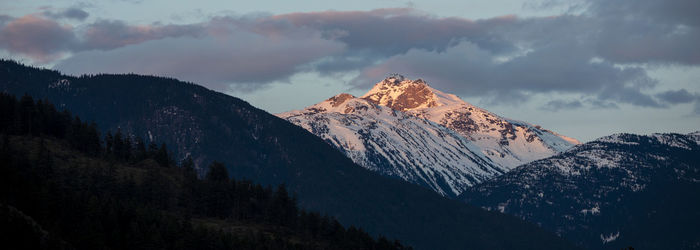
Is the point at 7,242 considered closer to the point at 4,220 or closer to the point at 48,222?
the point at 4,220

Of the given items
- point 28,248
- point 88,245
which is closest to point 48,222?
point 88,245

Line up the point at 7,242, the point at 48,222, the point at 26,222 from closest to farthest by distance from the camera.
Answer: the point at 7,242 < the point at 26,222 < the point at 48,222

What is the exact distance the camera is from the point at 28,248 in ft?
581

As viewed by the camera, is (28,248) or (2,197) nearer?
(28,248)

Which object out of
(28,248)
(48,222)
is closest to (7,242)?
(28,248)

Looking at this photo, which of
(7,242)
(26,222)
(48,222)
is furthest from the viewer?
(48,222)

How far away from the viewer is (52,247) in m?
183

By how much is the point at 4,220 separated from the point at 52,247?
9.22 meters

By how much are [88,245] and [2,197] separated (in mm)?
17879

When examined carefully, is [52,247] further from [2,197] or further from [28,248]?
[2,197]

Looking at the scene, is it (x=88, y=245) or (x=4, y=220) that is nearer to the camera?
(x=4, y=220)

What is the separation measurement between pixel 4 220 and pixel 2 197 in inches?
725

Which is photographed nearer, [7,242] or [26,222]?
[7,242]

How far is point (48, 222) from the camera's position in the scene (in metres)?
198
